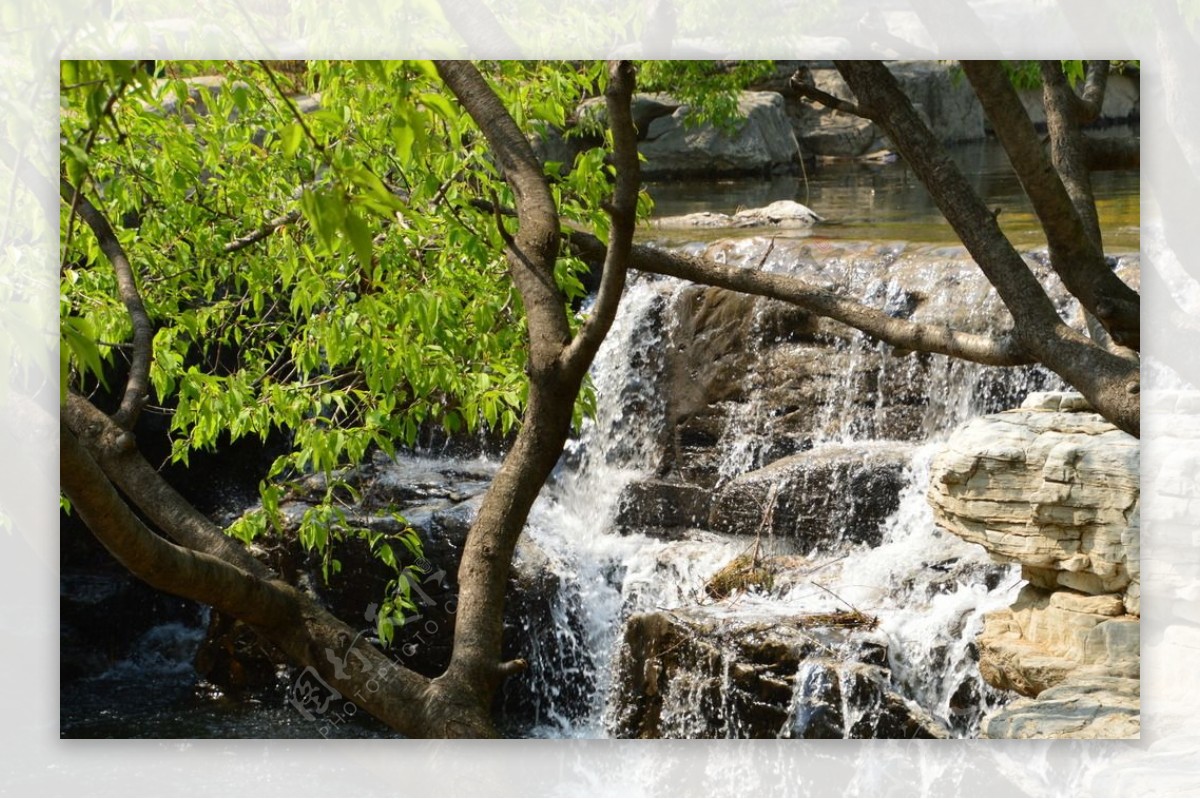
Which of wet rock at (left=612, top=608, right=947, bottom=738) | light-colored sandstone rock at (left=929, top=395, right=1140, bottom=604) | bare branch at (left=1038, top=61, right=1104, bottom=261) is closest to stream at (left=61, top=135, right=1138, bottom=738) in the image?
wet rock at (left=612, top=608, right=947, bottom=738)

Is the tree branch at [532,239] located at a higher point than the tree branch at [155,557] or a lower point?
higher

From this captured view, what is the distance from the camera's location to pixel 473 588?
5.73 feet

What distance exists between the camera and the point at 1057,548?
3.01 meters

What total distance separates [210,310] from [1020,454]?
1.72m

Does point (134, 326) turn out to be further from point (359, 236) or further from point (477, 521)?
point (359, 236)

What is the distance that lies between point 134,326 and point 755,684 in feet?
6.61

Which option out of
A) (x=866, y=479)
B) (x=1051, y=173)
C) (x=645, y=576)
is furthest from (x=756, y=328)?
(x=1051, y=173)

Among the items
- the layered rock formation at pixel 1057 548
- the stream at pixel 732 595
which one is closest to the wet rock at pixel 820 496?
the stream at pixel 732 595

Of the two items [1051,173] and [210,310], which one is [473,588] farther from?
[210,310]

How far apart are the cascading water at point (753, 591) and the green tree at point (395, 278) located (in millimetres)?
1268

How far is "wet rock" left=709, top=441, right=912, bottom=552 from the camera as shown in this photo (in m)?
4.18

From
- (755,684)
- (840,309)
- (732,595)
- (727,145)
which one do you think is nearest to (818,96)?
(840,309)

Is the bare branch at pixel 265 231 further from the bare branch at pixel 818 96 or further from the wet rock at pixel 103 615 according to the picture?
the bare branch at pixel 818 96

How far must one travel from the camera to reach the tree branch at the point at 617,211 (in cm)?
160
